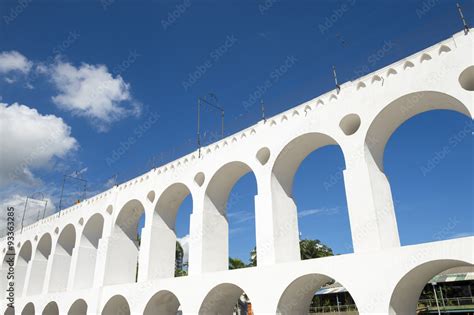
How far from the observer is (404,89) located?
10.9m

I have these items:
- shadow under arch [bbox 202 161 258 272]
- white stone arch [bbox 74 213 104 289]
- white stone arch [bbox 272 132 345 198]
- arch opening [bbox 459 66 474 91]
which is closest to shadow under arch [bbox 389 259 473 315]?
arch opening [bbox 459 66 474 91]

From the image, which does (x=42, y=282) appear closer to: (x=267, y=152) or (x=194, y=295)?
(x=194, y=295)

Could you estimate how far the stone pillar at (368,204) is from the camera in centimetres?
1049

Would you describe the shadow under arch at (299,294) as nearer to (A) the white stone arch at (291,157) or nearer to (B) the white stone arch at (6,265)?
(A) the white stone arch at (291,157)

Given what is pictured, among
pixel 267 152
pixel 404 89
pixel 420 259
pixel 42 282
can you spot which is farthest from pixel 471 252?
pixel 42 282

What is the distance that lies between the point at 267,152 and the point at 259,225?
9.31ft

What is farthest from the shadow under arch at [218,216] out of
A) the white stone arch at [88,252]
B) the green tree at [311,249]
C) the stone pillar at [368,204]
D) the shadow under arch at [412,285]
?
the green tree at [311,249]

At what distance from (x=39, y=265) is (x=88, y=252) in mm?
6652

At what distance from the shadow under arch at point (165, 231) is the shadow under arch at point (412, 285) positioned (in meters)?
10.4

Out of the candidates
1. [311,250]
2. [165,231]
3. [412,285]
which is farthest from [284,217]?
[311,250]

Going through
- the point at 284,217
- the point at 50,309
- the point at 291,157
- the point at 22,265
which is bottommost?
the point at 50,309

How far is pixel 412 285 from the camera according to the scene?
9.80 m

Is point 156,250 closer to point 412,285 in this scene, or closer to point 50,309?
point 50,309

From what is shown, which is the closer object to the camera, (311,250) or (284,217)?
(284,217)
